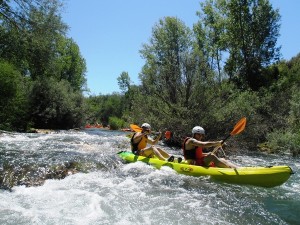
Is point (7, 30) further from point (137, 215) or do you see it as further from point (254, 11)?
point (254, 11)

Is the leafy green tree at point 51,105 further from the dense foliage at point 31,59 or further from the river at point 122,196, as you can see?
the river at point 122,196

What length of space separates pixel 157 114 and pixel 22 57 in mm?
6708

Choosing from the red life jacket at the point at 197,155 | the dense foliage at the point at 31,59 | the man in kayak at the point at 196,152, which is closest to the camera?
the man in kayak at the point at 196,152

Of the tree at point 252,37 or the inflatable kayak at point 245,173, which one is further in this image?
the tree at point 252,37

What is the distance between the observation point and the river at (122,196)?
4.94 m

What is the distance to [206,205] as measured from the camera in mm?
5629

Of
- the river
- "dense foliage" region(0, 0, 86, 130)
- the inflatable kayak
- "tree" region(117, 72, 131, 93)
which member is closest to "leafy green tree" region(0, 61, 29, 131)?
"dense foliage" region(0, 0, 86, 130)

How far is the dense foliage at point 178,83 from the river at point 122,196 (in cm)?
729

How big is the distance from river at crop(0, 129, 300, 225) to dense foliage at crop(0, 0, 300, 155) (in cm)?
729

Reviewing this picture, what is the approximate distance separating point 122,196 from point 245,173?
8.91 ft

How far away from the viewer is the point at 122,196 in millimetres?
5953

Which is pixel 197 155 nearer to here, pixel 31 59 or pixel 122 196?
pixel 122 196

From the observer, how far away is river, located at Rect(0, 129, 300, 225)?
4938 millimetres

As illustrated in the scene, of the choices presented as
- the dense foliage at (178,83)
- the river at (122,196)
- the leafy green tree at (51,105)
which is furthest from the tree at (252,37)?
the river at (122,196)
